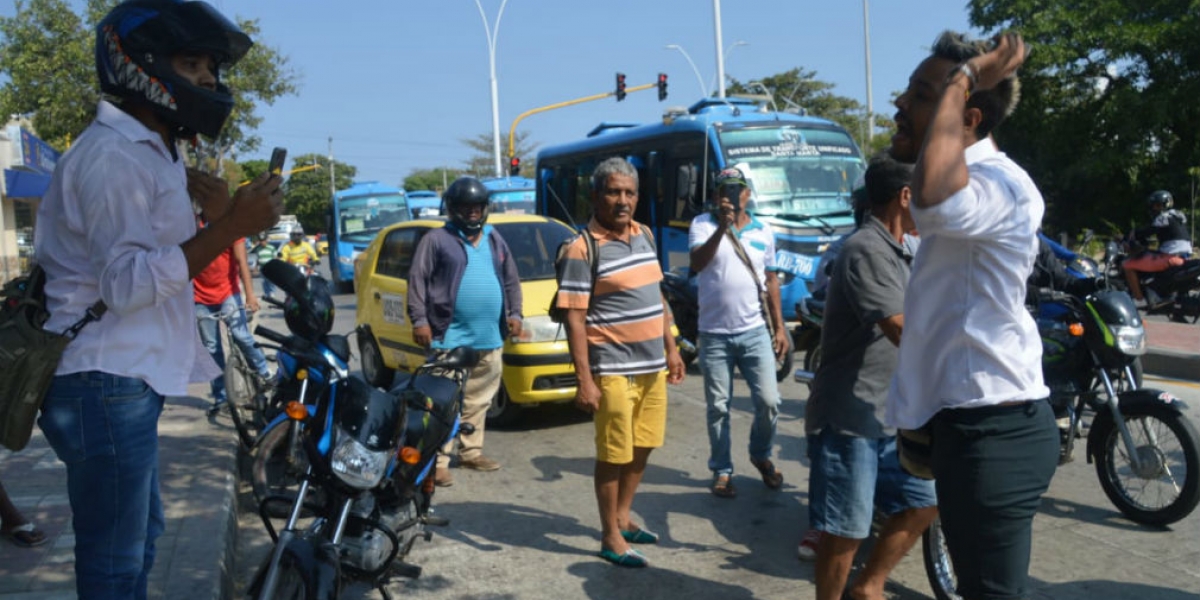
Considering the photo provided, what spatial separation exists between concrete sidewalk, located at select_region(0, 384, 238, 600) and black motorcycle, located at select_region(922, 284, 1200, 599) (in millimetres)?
4229

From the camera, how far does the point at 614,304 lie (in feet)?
15.7

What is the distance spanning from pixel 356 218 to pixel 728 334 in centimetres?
2286

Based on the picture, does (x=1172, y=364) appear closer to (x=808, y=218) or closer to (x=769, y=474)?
(x=808, y=218)

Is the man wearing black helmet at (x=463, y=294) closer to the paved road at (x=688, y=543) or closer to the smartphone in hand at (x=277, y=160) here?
the paved road at (x=688, y=543)

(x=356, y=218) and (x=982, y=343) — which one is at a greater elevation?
(x=356, y=218)

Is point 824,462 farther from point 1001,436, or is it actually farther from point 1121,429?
point 1121,429

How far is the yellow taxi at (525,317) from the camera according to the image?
25.2 ft

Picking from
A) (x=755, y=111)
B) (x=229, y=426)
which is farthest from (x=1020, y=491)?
(x=755, y=111)

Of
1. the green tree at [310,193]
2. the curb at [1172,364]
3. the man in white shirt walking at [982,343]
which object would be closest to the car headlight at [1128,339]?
the man in white shirt walking at [982,343]

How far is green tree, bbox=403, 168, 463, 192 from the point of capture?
96.8 metres

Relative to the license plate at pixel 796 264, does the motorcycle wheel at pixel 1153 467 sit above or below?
below

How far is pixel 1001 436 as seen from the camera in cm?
245

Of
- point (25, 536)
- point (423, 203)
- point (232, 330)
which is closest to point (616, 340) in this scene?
point (25, 536)

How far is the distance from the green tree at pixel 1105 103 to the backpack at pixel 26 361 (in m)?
23.0
